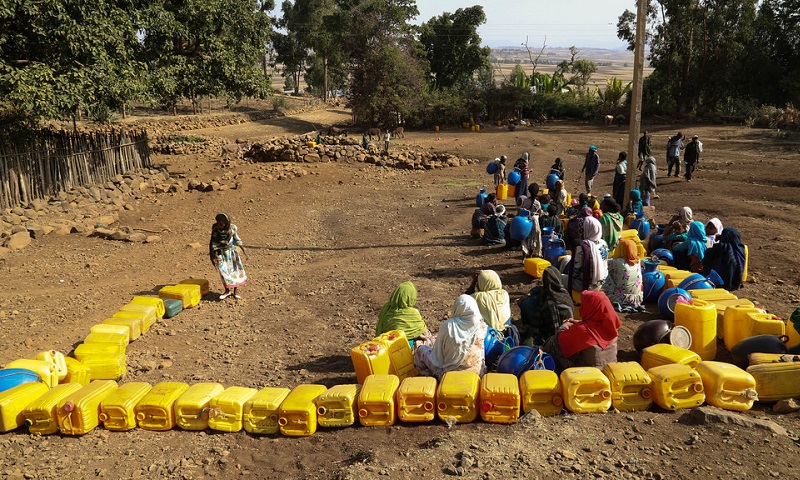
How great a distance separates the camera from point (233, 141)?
30734 millimetres

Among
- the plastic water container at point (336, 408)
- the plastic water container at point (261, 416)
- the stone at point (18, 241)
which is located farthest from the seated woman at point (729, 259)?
the stone at point (18, 241)

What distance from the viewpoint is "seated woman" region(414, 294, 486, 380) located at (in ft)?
19.9

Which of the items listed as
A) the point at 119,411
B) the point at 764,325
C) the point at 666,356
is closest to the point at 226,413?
the point at 119,411

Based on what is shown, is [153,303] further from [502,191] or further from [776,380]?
[502,191]

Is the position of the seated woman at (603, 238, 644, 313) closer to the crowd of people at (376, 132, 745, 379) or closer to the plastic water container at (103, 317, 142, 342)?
the crowd of people at (376, 132, 745, 379)

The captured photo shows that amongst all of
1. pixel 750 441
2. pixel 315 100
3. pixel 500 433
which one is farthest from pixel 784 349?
pixel 315 100

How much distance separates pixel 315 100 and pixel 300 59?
632cm

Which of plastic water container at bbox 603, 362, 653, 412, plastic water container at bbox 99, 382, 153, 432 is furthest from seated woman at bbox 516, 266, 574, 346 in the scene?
plastic water container at bbox 99, 382, 153, 432

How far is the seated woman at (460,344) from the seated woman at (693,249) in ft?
16.0

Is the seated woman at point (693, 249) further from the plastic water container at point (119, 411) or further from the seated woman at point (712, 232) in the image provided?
the plastic water container at point (119, 411)

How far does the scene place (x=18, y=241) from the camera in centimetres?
1223

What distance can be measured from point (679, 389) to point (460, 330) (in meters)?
2.01

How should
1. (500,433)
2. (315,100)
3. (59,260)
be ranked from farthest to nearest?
(315,100) → (59,260) → (500,433)

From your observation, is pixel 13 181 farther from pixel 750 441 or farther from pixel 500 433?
pixel 750 441
